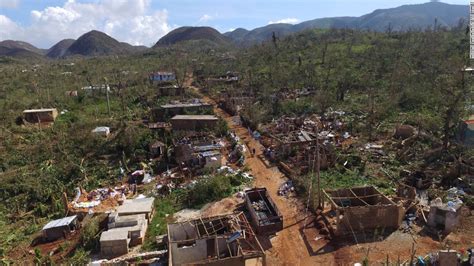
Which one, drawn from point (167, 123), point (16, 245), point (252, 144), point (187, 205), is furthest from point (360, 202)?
point (167, 123)

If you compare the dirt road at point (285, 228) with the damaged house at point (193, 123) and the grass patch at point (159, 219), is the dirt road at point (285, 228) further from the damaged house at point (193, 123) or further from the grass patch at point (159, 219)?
the damaged house at point (193, 123)

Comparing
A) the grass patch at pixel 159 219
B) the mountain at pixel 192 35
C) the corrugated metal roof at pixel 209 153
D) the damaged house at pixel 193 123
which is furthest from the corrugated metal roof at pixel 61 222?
the mountain at pixel 192 35

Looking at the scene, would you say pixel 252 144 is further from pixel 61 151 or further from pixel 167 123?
pixel 61 151

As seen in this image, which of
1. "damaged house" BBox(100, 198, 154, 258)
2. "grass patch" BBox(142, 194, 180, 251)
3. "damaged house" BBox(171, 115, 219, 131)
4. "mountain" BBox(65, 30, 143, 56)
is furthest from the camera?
"mountain" BBox(65, 30, 143, 56)

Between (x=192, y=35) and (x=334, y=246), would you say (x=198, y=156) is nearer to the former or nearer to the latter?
(x=334, y=246)

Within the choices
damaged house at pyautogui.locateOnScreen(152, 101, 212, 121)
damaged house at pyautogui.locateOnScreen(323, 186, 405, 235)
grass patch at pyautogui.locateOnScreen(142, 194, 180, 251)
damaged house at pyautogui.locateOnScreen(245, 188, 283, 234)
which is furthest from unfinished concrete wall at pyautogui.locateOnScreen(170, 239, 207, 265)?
A: damaged house at pyautogui.locateOnScreen(152, 101, 212, 121)

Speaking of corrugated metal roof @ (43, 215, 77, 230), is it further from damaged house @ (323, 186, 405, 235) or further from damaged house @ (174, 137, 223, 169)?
damaged house @ (323, 186, 405, 235)

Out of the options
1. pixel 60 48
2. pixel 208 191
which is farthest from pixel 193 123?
pixel 60 48

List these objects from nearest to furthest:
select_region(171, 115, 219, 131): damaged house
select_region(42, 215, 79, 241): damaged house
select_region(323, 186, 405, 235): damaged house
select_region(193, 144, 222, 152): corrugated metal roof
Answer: select_region(323, 186, 405, 235): damaged house
select_region(42, 215, 79, 241): damaged house
select_region(193, 144, 222, 152): corrugated metal roof
select_region(171, 115, 219, 131): damaged house
